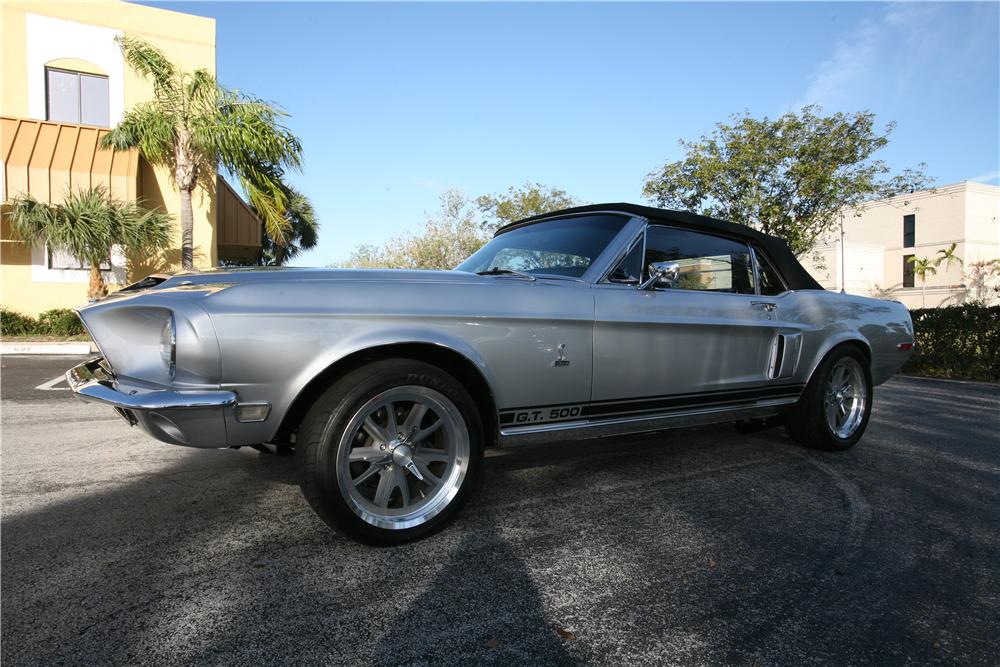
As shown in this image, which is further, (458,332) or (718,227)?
(718,227)

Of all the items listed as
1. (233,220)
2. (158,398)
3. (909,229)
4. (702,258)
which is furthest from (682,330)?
(909,229)

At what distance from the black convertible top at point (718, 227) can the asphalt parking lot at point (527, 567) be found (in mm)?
1330

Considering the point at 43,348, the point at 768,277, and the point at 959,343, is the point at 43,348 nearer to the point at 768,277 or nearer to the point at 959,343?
the point at 768,277

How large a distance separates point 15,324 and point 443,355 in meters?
15.5

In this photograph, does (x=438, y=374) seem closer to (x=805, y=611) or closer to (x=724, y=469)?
(x=805, y=611)

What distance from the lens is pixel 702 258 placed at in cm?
365

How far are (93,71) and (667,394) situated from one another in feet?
57.1

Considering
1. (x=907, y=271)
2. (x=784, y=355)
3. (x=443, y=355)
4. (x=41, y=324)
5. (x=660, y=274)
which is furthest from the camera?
(x=907, y=271)

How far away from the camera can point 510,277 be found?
9.62 ft

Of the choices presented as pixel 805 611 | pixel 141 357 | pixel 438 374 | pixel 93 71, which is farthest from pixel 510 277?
pixel 93 71

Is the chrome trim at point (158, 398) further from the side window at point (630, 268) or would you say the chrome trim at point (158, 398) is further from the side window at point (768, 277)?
the side window at point (768, 277)

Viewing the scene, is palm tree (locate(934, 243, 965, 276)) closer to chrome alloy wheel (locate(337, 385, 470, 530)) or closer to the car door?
the car door

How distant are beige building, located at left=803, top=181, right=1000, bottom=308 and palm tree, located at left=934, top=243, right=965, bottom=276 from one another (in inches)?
8.4

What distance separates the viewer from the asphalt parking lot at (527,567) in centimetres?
176
